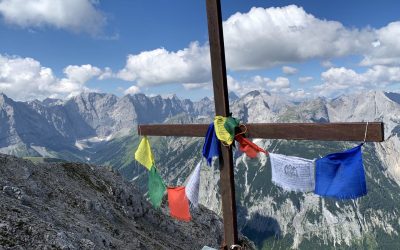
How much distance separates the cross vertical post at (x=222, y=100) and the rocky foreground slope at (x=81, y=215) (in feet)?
19.5

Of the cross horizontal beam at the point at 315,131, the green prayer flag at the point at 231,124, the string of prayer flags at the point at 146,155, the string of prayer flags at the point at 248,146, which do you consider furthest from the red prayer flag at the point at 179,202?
the green prayer flag at the point at 231,124

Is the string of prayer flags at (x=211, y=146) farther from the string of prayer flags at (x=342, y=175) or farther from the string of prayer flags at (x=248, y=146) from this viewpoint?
the string of prayer flags at (x=342, y=175)

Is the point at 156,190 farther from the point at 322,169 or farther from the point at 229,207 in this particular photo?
the point at 322,169

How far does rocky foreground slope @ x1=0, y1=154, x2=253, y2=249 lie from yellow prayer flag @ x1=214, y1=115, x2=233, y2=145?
6.69m

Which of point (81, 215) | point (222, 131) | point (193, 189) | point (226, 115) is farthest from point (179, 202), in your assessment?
point (81, 215)

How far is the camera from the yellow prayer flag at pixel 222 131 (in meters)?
9.83

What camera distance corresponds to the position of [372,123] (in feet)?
25.3

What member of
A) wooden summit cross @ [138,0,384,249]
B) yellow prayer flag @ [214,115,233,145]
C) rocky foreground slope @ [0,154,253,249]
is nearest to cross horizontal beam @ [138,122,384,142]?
wooden summit cross @ [138,0,384,249]

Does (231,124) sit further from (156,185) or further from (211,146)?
(156,185)

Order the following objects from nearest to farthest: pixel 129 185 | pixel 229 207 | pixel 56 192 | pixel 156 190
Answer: pixel 229 207, pixel 156 190, pixel 56 192, pixel 129 185

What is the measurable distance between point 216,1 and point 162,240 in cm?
1922

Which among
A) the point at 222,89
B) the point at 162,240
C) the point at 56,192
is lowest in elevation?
the point at 162,240

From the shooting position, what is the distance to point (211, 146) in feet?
34.2

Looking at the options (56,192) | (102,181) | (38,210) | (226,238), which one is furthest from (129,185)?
(226,238)
